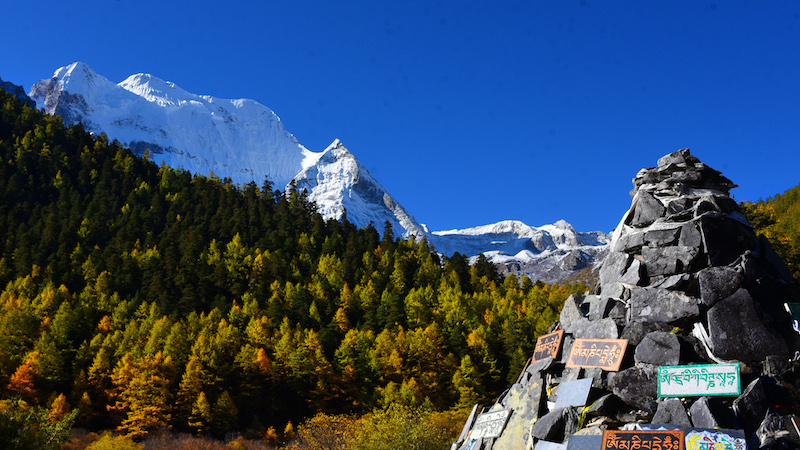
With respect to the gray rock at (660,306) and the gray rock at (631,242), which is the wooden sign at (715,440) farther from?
the gray rock at (631,242)

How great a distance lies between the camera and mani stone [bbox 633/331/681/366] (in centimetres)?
1612

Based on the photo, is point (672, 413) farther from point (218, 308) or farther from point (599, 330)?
point (218, 308)

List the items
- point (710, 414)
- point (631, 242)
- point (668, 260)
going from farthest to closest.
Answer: point (631, 242) < point (668, 260) < point (710, 414)

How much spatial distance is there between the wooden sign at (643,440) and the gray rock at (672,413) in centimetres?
71

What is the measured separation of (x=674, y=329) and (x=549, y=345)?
4.34 metres

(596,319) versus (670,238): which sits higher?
(670,238)

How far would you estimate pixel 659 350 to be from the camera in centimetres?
1647

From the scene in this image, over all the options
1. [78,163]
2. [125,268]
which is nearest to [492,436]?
[125,268]

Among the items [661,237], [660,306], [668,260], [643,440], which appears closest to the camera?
[643,440]

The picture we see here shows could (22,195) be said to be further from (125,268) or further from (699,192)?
(699,192)

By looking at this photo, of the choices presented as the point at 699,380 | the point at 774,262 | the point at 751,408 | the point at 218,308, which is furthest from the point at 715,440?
the point at 218,308

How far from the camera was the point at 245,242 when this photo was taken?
115 metres

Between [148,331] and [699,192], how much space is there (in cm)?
7353

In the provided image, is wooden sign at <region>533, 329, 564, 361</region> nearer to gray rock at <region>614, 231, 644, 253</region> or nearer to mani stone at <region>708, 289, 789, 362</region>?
gray rock at <region>614, 231, 644, 253</region>
